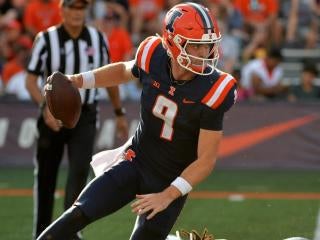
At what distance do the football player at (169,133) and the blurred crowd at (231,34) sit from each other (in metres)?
5.93

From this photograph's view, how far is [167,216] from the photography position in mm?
4766

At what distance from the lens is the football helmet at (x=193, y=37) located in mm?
4656

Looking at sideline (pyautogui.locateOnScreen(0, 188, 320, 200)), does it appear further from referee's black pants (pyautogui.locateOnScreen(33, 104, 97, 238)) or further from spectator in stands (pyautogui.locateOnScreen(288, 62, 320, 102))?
spectator in stands (pyautogui.locateOnScreen(288, 62, 320, 102))

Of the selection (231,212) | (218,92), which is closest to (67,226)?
(218,92)

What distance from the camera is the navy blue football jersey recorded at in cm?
468

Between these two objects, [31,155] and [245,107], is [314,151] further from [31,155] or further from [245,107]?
[31,155]

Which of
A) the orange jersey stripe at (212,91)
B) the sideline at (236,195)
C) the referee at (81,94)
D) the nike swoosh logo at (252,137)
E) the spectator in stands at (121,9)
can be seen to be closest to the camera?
the orange jersey stripe at (212,91)

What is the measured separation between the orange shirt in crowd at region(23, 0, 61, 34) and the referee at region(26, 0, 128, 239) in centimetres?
532

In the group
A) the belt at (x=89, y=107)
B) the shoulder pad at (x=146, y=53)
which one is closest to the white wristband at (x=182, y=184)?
the shoulder pad at (x=146, y=53)

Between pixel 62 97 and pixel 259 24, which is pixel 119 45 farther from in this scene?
pixel 62 97

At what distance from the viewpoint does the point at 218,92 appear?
15.4 feet

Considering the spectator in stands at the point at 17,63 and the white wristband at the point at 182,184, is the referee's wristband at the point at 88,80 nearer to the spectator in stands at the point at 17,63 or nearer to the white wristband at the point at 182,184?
the white wristband at the point at 182,184

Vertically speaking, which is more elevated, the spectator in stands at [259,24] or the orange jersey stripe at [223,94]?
the orange jersey stripe at [223,94]

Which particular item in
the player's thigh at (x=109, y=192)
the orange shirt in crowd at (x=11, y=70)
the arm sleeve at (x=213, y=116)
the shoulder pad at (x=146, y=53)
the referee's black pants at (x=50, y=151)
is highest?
the shoulder pad at (x=146, y=53)
